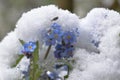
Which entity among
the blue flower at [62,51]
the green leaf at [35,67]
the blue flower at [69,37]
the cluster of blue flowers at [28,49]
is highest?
the blue flower at [69,37]

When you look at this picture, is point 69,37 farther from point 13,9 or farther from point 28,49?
point 13,9

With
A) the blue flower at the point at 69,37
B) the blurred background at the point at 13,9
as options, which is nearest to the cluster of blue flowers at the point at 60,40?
the blue flower at the point at 69,37

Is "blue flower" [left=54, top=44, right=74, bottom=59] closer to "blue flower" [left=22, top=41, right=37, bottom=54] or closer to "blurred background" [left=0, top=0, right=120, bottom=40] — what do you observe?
"blue flower" [left=22, top=41, right=37, bottom=54]

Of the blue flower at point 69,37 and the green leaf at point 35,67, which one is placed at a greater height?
the blue flower at point 69,37

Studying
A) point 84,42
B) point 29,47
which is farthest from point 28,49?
point 84,42

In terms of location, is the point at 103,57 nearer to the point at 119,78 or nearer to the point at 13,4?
the point at 119,78

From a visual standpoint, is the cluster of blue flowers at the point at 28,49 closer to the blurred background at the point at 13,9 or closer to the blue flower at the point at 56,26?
the blue flower at the point at 56,26
